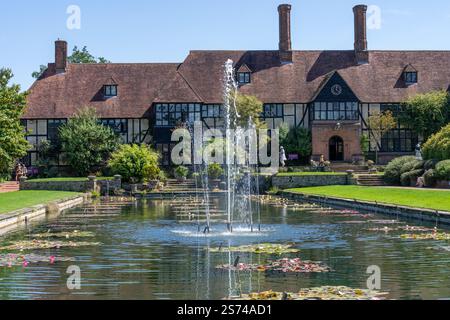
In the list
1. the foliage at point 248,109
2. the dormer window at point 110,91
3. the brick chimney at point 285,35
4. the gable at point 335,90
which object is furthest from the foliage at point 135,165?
the brick chimney at point 285,35

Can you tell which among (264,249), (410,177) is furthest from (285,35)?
(264,249)

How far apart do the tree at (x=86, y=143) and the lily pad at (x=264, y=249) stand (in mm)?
39471

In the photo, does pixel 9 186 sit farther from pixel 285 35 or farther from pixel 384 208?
pixel 384 208

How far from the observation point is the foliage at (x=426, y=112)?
2408 inches

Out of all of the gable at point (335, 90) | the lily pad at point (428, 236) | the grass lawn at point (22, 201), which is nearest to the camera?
the lily pad at point (428, 236)

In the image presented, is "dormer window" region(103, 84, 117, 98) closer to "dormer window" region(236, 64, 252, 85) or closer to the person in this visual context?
"dormer window" region(236, 64, 252, 85)

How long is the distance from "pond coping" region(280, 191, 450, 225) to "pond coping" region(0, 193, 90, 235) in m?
Answer: 14.1

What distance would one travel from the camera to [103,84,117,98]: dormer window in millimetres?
64875

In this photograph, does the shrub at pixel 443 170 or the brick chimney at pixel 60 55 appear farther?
the brick chimney at pixel 60 55

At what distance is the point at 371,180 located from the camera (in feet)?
173

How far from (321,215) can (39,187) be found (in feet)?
85.5

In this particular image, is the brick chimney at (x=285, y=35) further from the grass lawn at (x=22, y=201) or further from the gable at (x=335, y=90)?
the grass lawn at (x=22, y=201)

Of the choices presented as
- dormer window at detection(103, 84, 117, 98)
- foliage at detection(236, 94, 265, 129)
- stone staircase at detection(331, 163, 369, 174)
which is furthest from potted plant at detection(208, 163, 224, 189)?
dormer window at detection(103, 84, 117, 98)
